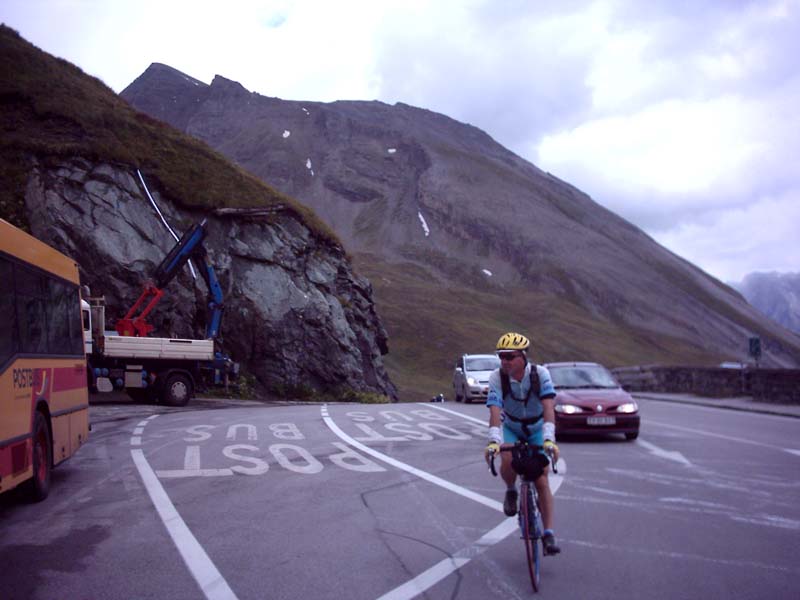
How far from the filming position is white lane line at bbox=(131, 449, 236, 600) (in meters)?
6.00

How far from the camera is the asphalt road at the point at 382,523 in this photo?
20.5ft

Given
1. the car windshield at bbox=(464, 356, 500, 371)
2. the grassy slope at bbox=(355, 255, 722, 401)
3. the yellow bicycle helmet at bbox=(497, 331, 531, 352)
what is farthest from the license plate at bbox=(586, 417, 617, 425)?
the grassy slope at bbox=(355, 255, 722, 401)

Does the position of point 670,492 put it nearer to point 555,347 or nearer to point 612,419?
point 612,419

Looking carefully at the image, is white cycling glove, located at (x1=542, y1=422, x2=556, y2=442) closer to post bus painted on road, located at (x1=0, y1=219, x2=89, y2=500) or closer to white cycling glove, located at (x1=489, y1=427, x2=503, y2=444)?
white cycling glove, located at (x1=489, y1=427, x2=503, y2=444)

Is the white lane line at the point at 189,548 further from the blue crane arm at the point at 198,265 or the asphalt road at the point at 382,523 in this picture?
the blue crane arm at the point at 198,265

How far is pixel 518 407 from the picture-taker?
6.96m

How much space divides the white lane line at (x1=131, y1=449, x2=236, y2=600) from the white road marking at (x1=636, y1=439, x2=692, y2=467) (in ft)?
25.3

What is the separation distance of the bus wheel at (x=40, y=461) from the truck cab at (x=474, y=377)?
1942 cm

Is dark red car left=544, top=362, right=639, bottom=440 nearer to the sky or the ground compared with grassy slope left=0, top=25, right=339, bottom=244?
nearer to the ground

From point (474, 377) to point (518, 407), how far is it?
896 inches

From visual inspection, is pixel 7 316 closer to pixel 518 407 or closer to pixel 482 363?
pixel 518 407

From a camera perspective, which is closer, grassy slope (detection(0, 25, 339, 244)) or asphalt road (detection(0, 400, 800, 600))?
asphalt road (detection(0, 400, 800, 600))

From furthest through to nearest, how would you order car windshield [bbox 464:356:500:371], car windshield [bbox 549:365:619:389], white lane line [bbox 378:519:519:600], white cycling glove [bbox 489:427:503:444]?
1. car windshield [bbox 464:356:500:371]
2. car windshield [bbox 549:365:619:389]
3. white cycling glove [bbox 489:427:503:444]
4. white lane line [bbox 378:519:519:600]

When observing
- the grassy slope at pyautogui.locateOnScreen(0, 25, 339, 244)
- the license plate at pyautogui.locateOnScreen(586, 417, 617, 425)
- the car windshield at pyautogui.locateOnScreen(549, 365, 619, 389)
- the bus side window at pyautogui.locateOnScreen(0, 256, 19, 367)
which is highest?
the grassy slope at pyautogui.locateOnScreen(0, 25, 339, 244)
